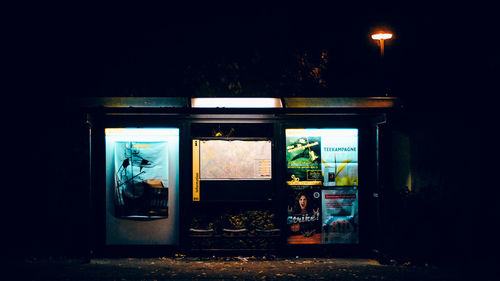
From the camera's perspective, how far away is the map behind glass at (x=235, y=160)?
29.8ft

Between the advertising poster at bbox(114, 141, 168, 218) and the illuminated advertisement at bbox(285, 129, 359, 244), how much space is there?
2.47 metres

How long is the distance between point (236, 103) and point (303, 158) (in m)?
1.72

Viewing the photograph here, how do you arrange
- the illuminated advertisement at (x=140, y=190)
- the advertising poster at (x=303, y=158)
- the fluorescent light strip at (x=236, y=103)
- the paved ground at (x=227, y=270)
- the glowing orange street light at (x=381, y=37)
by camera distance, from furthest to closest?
the glowing orange street light at (x=381, y=37) → the advertising poster at (x=303, y=158) → the illuminated advertisement at (x=140, y=190) → the fluorescent light strip at (x=236, y=103) → the paved ground at (x=227, y=270)

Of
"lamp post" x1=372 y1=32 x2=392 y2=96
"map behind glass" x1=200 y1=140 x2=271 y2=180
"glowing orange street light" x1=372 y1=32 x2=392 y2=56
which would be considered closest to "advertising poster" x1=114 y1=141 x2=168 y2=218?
"map behind glass" x1=200 y1=140 x2=271 y2=180

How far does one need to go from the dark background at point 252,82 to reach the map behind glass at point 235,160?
122cm

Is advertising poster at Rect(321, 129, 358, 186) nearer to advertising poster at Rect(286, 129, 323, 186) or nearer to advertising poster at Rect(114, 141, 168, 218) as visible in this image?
advertising poster at Rect(286, 129, 323, 186)

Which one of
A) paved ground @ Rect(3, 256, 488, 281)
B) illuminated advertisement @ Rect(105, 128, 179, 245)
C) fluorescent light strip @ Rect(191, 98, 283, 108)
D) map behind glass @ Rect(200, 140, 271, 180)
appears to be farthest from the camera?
map behind glass @ Rect(200, 140, 271, 180)

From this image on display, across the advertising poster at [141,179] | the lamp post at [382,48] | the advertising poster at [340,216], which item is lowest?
the advertising poster at [340,216]

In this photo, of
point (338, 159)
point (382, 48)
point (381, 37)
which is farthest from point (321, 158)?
point (381, 37)

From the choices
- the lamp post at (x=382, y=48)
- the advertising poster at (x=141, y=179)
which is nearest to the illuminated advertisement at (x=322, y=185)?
the lamp post at (x=382, y=48)

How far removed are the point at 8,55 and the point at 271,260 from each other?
695 centimetres

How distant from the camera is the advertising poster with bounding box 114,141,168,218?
29.5 ft

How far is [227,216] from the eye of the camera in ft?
30.0

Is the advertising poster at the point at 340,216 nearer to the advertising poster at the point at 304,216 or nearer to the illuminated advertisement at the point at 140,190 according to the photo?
the advertising poster at the point at 304,216
